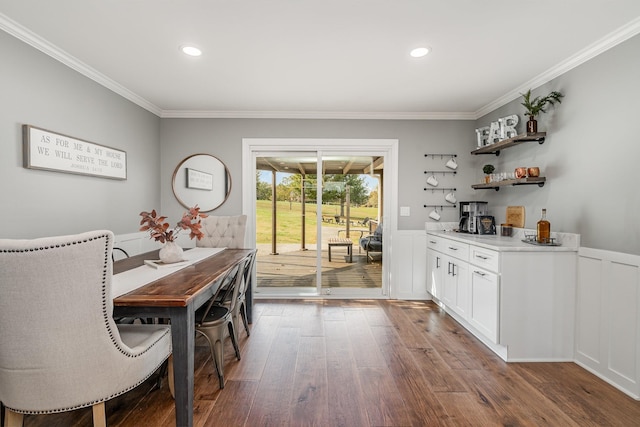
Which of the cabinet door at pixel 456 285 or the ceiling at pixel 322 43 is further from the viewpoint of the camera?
the cabinet door at pixel 456 285

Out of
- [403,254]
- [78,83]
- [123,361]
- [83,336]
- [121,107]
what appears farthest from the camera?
[403,254]

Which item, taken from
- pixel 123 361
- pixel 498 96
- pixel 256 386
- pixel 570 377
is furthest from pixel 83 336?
pixel 498 96

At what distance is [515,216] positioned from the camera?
3.24m

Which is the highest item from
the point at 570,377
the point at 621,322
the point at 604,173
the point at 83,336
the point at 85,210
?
the point at 604,173

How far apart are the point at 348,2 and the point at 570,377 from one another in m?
3.03

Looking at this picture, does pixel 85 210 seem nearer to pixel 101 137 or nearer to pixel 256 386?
pixel 101 137

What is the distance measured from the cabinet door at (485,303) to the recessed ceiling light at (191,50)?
304 centimetres

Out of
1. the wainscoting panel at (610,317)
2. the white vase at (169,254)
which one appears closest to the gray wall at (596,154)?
→ the wainscoting panel at (610,317)

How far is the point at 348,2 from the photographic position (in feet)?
6.02

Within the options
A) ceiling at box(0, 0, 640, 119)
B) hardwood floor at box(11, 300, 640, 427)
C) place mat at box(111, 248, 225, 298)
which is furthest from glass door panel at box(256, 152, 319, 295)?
place mat at box(111, 248, 225, 298)

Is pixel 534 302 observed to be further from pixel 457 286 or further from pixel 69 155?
pixel 69 155

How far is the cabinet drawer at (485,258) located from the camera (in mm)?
2537

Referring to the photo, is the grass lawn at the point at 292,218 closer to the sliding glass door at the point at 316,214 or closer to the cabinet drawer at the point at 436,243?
the sliding glass door at the point at 316,214

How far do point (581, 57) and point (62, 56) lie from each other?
4.16 meters
